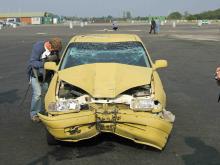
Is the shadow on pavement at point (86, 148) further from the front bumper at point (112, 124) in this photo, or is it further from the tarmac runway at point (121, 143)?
the front bumper at point (112, 124)

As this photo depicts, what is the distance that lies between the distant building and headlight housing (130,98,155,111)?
152m

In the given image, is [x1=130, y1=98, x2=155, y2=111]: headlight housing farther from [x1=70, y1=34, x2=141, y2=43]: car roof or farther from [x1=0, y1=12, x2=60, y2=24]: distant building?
[x1=0, y1=12, x2=60, y2=24]: distant building

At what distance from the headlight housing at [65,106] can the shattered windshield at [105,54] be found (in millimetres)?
1227

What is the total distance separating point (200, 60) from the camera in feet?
70.1

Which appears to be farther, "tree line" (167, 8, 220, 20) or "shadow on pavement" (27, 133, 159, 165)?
"tree line" (167, 8, 220, 20)

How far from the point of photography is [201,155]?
263 inches

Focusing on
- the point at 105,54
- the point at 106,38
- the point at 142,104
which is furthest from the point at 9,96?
the point at 142,104

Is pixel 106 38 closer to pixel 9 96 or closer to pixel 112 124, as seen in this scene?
pixel 112 124

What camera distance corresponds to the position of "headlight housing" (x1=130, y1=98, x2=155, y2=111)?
6699 millimetres

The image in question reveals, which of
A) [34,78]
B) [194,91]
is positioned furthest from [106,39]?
[194,91]

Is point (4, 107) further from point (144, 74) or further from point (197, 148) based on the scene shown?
point (197, 148)

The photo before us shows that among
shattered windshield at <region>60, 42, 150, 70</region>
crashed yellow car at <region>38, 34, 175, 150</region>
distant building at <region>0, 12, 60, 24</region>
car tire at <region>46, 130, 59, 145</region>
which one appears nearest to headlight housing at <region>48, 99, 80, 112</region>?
crashed yellow car at <region>38, 34, 175, 150</region>

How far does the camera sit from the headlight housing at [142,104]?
670 cm

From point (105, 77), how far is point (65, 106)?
0.75 metres
